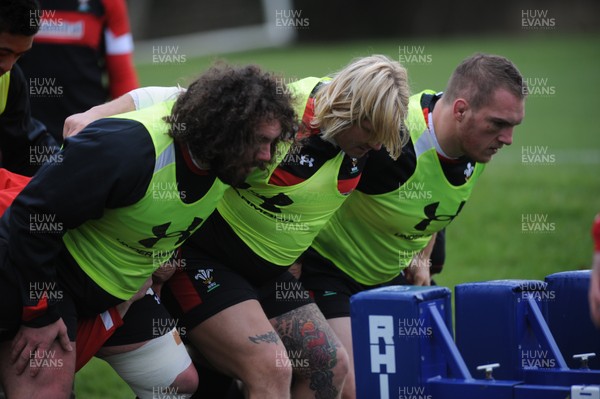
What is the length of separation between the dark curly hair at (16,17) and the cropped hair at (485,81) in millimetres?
2307

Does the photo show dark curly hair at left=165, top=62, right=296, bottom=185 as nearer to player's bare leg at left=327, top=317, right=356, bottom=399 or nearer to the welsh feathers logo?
the welsh feathers logo

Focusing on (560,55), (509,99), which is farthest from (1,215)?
(560,55)

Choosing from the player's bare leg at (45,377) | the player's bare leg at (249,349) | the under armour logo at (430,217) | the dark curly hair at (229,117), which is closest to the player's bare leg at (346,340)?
the under armour logo at (430,217)

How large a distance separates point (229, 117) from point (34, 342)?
127 cm

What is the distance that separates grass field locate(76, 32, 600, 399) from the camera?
32.7 feet

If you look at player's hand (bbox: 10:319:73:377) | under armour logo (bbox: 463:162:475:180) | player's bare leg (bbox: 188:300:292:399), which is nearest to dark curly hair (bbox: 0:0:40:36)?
player's hand (bbox: 10:319:73:377)

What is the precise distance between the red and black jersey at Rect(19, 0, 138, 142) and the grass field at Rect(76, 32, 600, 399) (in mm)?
1087

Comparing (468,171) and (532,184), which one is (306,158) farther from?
(532,184)

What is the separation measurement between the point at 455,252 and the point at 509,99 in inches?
236

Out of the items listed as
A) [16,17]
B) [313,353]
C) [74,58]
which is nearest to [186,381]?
[313,353]

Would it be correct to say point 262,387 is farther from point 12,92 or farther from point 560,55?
point 560,55

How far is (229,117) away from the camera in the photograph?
13.1ft

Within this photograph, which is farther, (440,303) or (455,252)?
(455,252)

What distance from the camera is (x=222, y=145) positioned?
402 centimetres
